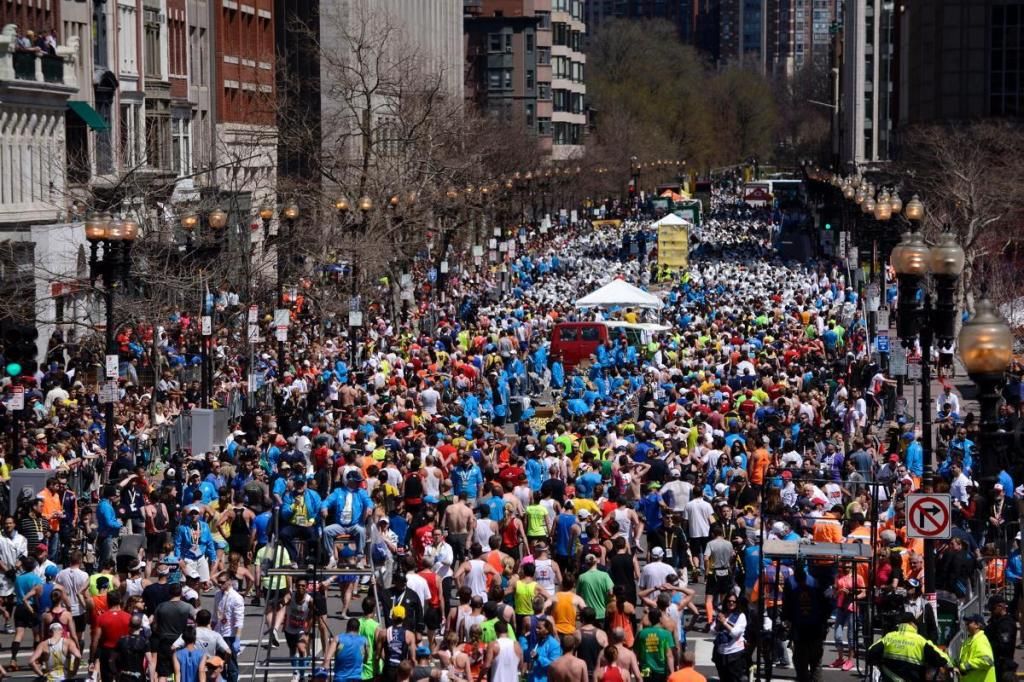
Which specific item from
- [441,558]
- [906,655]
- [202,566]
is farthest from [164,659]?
[906,655]

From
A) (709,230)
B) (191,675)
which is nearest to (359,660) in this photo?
(191,675)

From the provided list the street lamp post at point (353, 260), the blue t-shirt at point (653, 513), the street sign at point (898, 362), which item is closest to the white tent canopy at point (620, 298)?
the street lamp post at point (353, 260)

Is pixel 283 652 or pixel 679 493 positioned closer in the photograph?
pixel 283 652

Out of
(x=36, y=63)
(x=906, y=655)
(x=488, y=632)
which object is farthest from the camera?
(x=36, y=63)

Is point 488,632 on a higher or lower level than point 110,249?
lower

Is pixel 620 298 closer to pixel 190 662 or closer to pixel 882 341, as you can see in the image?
pixel 882 341

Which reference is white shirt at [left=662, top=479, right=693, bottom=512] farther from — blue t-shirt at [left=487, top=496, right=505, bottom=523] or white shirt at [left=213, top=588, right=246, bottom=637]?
white shirt at [left=213, top=588, right=246, bottom=637]

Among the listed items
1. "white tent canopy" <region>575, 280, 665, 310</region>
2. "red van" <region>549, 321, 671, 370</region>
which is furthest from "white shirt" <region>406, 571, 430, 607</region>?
"white tent canopy" <region>575, 280, 665, 310</region>
